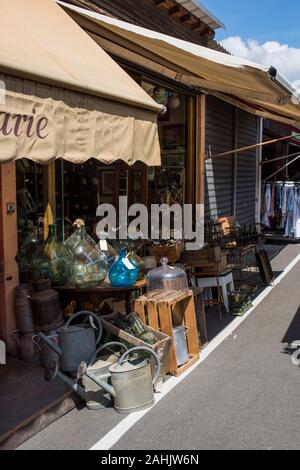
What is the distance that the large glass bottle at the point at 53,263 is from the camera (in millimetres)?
4375

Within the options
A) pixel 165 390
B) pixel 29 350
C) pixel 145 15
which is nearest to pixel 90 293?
pixel 29 350

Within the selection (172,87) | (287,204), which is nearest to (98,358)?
(172,87)

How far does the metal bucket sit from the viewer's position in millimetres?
4434

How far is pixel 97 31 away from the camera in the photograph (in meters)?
5.30

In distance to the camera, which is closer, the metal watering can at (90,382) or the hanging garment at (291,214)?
the metal watering can at (90,382)

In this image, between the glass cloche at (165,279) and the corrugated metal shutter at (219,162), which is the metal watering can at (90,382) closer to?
the glass cloche at (165,279)

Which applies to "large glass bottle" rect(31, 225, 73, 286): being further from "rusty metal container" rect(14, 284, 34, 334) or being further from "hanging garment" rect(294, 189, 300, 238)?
"hanging garment" rect(294, 189, 300, 238)

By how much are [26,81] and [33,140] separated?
0.35m

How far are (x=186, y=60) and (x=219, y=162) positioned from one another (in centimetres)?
526

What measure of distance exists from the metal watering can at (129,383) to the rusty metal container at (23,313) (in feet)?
2.75

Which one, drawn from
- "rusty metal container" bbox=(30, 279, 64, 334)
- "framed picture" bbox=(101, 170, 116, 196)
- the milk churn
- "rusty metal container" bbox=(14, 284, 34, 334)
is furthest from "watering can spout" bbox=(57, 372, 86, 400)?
"framed picture" bbox=(101, 170, 116, 196)

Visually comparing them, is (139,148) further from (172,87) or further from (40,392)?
(172,87)

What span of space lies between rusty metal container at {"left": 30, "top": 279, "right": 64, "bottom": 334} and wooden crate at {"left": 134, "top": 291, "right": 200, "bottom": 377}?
805mm

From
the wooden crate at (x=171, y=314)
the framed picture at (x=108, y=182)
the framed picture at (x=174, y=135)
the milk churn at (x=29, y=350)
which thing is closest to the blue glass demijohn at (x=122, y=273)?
the wooden crate at (x=171, y=314)
